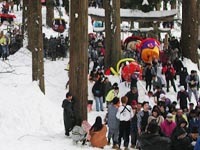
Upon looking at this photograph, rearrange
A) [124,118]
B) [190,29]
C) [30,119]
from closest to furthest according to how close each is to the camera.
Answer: [124,118]
[30,119]
[190,29]

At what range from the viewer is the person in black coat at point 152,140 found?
896 centimetres

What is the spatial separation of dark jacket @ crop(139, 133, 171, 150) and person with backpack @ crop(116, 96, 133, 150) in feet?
10.9

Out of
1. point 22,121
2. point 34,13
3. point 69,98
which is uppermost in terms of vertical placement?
point 34,13

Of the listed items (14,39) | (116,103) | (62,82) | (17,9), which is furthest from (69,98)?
(17,9)

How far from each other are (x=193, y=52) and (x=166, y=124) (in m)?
12.8

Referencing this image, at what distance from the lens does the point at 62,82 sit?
79.8 ft

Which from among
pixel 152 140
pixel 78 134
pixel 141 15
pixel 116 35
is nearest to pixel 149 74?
pixel 116 35

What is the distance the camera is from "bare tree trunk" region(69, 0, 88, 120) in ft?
42.7

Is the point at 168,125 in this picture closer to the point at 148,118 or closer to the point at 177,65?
the point at 148,118

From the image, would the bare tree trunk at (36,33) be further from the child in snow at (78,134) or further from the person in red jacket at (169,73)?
the person in red jacket at (169,73)

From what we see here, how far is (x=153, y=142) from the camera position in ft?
29.4

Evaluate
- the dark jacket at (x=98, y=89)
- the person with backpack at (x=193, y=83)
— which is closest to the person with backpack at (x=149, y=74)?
the person with backpack at (x=193, y=83)

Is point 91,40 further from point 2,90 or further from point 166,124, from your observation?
point 166,124

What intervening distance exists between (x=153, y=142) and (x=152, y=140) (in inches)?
1.7
